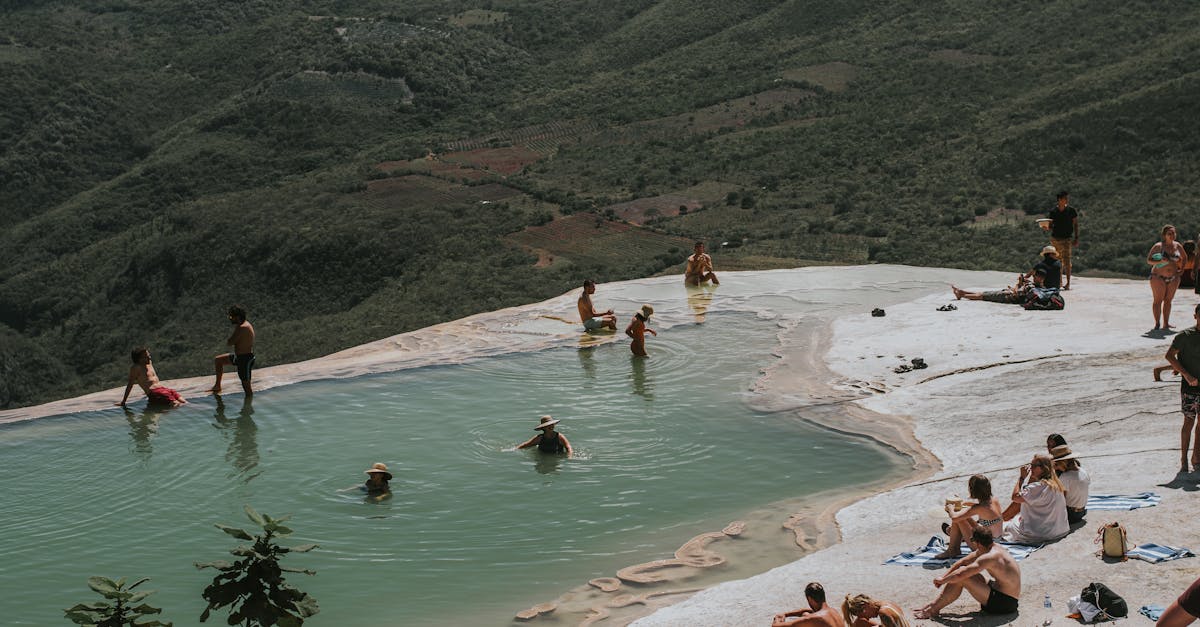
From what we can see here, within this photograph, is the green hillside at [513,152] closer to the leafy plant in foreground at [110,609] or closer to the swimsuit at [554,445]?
the swimsuit at [554,445]

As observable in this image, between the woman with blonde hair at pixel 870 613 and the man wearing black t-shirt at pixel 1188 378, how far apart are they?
3723mm

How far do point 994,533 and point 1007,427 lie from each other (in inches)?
160

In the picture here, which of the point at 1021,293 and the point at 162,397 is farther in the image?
the point at 1021,293

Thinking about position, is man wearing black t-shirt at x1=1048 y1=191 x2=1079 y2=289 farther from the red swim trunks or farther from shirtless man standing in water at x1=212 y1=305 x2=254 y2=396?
the red swim trunks

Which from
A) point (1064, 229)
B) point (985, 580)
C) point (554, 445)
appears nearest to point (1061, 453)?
point (985, 580)

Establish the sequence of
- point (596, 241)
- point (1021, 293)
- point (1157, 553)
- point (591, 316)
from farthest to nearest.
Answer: point (596, 241), point (591, 316), point (1021, 293), point (1157, 553)

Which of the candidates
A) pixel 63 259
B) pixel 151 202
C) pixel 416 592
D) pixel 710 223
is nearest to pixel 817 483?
pixel 416 592

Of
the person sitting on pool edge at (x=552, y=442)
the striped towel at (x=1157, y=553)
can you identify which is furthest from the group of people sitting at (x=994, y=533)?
the person sitting on pool edge at (x=552, y=442)

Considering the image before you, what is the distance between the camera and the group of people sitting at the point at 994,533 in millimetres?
9039

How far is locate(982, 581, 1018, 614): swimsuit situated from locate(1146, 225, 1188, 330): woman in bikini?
28.3 feet

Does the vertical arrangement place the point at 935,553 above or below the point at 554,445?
below

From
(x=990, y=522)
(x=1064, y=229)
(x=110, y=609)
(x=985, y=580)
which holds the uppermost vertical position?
(x=1064, y=229)

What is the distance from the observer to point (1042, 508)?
10492mm

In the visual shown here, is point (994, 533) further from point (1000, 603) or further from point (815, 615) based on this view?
point (815, 615)
